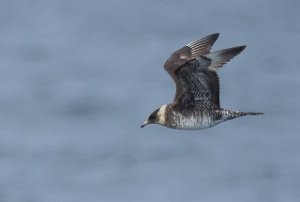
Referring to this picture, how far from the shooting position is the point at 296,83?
26969 millimetres

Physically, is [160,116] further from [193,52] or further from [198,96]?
[193,52]

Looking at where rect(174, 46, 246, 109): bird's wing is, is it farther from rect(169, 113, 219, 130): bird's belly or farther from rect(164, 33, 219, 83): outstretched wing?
rect(164, 33, 219, 83): outstretched wing

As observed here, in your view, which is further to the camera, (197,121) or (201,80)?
(197,121)

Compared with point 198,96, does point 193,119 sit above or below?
below

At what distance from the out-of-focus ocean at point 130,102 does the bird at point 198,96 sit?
623 cm

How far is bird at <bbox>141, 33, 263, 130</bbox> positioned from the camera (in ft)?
50.2

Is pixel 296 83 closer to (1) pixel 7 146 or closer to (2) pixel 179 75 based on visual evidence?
(1) pixel 7 146

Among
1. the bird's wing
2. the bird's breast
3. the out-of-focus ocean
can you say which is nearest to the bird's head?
the bird's breast

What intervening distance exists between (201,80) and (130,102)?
33.1ft

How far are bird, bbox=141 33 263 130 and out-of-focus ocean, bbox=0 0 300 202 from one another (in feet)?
20.4

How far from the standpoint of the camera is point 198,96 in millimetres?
15711

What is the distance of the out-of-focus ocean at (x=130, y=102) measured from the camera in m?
22.9

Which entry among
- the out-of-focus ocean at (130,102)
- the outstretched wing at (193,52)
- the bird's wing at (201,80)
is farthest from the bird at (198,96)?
the out-of-focus ocean at (130,102)

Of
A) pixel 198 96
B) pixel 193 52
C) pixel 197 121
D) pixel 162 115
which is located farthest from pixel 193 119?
pixel 193 52
